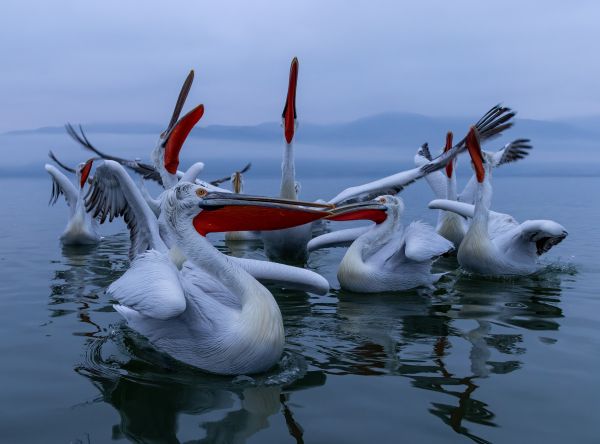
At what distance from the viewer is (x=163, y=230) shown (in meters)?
5.96

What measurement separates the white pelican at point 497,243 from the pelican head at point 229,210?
11.4ft

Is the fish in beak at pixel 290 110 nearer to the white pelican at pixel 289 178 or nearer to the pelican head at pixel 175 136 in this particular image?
the white pelican at pixel 289 178

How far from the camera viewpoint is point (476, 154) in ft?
24.9

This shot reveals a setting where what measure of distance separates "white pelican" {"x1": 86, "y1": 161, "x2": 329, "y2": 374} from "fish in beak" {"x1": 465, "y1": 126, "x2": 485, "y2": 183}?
13.0 ft

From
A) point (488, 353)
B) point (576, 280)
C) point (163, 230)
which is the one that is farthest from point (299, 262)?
point (488, 353)

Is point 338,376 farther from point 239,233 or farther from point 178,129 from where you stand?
point 239,233

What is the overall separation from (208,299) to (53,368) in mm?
1141

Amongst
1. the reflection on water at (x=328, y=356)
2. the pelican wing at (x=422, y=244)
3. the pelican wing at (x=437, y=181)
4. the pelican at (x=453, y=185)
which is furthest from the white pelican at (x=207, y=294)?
the pelican wing at (x=437, y=181)

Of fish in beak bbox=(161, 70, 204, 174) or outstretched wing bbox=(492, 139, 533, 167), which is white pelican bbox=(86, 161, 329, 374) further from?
outstretched wing bbox=(492, 139, 533, 167)

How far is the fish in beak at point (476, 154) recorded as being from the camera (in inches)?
293

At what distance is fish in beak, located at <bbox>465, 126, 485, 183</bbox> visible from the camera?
7.43 m

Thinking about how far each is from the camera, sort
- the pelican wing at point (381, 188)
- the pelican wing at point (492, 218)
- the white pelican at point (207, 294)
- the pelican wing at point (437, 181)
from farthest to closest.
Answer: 1. the pelican wing at point (437, 181)
2. the pelican wing at point (492, 218)
3. the pelican wing at point (381, 188)
4. the white pelican at point (207, 294)

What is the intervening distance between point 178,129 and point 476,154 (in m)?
3.43

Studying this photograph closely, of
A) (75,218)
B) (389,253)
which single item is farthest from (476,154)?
(75,218)
